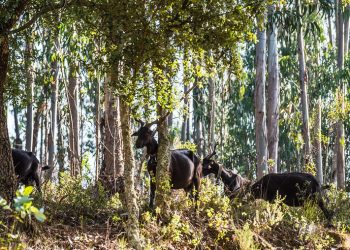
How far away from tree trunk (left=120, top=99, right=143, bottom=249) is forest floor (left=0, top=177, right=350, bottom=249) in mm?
189

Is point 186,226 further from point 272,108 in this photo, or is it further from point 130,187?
point 272,108

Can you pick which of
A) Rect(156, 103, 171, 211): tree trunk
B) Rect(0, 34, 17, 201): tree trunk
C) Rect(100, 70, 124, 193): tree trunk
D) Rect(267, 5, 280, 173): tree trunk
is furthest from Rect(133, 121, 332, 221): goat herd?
Rect(0, 34, 17, 201): tree trunk

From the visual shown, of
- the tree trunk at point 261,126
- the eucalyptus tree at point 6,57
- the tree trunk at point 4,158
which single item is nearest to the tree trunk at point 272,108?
the tree trunk at point 261,126

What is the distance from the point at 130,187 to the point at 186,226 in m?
1.36

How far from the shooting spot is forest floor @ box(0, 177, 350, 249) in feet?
31.5

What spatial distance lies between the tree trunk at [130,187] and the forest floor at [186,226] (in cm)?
19

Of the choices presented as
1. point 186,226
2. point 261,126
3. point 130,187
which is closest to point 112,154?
point 186,226

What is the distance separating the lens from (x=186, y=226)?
404 inches

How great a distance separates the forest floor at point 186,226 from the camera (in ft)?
31.5

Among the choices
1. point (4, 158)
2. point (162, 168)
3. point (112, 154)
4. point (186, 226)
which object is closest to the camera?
point (4, 158)

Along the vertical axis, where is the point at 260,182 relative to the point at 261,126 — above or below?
below

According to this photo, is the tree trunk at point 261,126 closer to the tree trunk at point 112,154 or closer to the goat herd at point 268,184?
the goat herd at point 268,184

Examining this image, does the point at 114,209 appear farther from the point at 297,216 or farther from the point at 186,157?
the point at 297,216

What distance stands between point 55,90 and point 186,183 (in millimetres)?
11865
